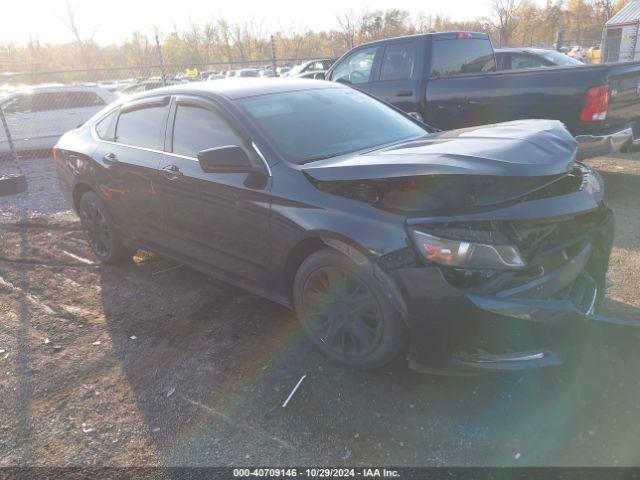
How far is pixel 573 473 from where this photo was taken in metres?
2.17

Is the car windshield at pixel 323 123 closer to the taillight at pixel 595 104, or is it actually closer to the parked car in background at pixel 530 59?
the taillight at pixel 595 104

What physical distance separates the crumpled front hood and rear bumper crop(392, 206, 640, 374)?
1.67 ft

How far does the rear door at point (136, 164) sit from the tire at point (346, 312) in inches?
65.4

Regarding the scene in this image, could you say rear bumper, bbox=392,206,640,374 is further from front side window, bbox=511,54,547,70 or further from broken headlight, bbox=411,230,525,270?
front side window, bbox=511,54,547,70

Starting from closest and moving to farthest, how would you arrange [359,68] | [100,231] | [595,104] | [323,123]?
[323,123] < [100,231] < [595,104] < [359,68]

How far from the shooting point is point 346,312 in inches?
114

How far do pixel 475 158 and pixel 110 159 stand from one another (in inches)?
130

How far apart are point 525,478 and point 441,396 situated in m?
0.65

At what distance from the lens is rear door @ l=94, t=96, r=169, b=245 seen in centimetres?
403

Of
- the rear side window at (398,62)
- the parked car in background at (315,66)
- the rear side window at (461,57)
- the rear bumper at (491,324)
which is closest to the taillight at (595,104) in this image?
the rear side window at (461,57)

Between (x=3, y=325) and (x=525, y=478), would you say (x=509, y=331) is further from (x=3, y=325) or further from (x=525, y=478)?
(x=3, y=325)

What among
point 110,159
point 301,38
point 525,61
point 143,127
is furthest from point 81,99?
point 301,38

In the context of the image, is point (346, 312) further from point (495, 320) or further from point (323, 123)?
point (323, 123)

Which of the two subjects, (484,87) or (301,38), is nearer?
(484,87)
